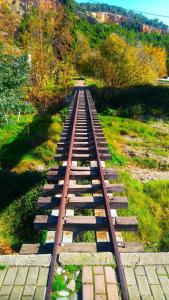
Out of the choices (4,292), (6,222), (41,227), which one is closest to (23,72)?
(6,222)

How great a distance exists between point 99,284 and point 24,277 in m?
1.16

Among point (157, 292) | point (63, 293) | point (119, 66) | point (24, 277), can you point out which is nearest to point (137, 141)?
point (157, 292)

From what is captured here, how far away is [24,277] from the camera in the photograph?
16.2ft

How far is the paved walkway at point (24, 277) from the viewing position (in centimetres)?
458

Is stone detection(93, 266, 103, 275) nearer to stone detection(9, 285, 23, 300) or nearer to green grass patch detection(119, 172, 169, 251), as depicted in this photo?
stone detection(9, 285, 23, 300)

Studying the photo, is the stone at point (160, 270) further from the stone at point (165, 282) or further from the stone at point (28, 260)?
the stone at point (28, 260)

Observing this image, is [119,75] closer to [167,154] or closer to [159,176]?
[167,154]

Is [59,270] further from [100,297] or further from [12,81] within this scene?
[12,81]

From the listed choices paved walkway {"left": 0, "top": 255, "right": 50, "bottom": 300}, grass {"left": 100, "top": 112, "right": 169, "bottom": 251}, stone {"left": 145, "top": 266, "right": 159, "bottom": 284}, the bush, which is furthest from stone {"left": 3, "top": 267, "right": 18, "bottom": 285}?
the bush

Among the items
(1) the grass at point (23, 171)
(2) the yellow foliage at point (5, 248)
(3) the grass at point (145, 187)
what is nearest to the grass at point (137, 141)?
(3) the grass at point (145, 187)

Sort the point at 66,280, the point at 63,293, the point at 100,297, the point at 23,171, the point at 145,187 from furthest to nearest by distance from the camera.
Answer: the point at 23,171, the point at 145,187, the point at 66,280, the point at 63,293, the point at 100,297

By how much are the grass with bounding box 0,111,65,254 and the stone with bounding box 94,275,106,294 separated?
149 inches

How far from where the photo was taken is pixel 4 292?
15.3ft

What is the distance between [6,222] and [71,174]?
2591 mm
